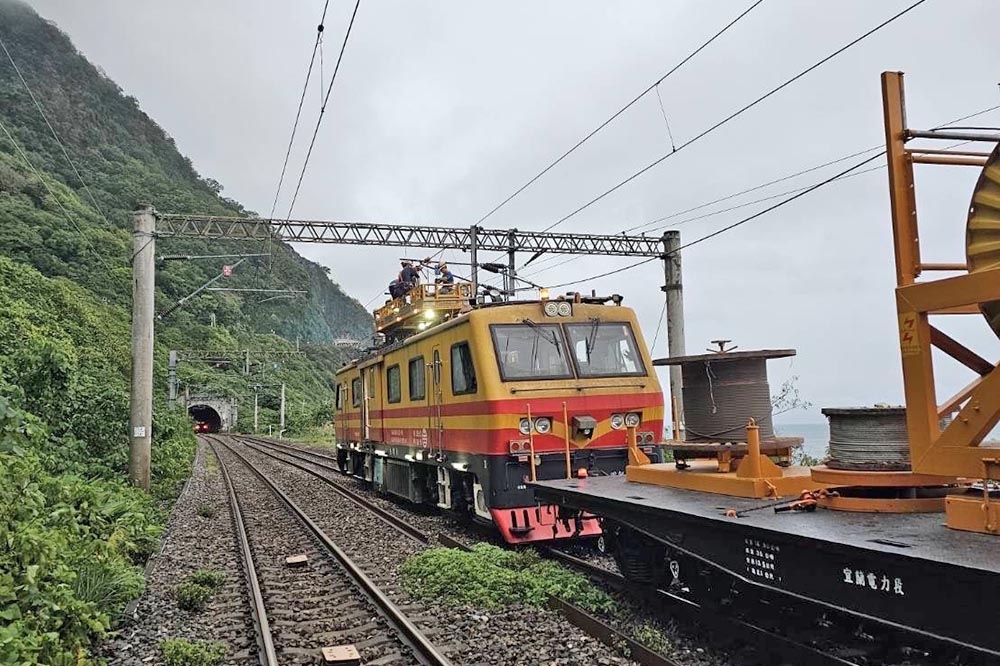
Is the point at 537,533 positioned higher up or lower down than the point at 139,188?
lower down

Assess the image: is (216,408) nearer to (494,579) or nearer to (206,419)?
(206,419)

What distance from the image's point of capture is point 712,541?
4.68m

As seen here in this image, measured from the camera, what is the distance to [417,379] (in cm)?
1202

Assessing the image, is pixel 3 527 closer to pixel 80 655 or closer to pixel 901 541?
pixel 80 655

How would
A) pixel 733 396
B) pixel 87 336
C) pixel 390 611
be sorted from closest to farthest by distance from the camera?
pixel 733 396 < pixel 390 611 < pixel 87 336

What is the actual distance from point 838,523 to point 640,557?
98.2 inches

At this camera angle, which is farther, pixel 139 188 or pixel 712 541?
pixel 139 188

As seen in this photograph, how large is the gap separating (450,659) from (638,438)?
4.67 metres

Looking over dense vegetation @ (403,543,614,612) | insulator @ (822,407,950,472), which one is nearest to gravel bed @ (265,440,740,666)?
dense vegetation @ (403,543,614,612)

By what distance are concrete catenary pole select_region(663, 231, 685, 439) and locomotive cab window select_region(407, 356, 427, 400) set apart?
7.67 meters

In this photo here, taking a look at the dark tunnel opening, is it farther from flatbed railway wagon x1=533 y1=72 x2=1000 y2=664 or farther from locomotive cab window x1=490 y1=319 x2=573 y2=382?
flatbed railway wagon x1=533 y1=72 x2=1000 y2=664

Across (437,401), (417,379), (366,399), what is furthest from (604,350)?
(366,399)

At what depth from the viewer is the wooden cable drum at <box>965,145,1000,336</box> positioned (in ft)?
11.8

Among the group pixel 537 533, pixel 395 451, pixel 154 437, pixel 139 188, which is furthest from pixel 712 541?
pixel 139 188
